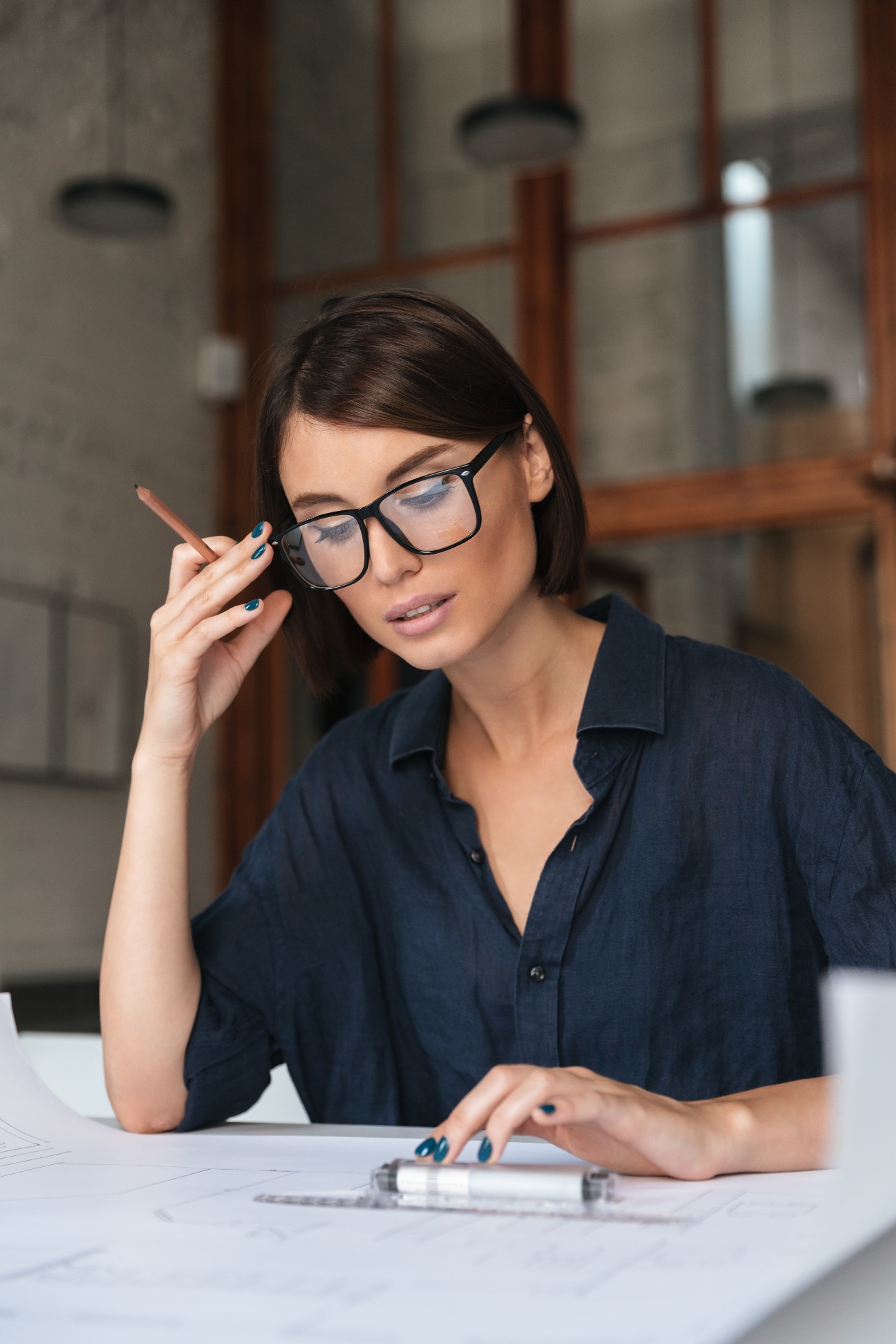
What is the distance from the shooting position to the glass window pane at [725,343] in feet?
14.1

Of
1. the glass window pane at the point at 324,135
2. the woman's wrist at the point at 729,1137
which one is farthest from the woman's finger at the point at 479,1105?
the glass window pane at the point at 324,135

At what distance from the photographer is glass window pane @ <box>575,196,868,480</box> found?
4297 millimetres

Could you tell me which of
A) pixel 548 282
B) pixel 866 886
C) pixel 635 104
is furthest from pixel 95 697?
pixel 866 886

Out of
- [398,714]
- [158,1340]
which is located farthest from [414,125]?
[158,1340]

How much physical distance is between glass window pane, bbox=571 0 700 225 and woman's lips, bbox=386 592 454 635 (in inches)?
147

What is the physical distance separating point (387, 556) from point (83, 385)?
345 cm

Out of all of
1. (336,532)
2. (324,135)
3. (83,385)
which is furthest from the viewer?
(324,135)

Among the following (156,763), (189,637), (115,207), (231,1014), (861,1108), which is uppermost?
(115,207)

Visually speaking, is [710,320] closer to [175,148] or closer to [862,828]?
[175,148]

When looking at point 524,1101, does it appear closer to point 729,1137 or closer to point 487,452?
point 729,1137

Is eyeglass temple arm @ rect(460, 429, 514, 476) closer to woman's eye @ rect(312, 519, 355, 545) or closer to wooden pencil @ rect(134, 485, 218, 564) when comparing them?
woman's eye @ rect(312, 519, 355, 545)

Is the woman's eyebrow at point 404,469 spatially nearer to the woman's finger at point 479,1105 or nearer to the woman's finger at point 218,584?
the woman's finger at point 218,584

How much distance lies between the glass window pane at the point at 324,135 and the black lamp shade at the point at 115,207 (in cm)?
130

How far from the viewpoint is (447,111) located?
16.3 ft
